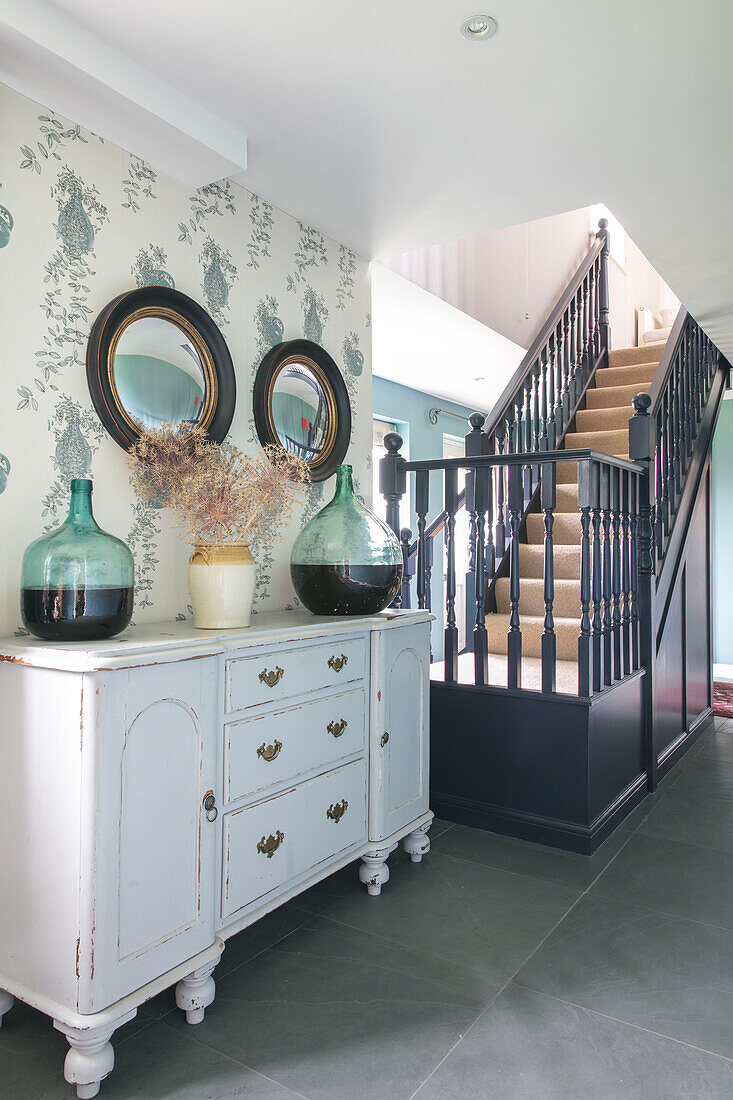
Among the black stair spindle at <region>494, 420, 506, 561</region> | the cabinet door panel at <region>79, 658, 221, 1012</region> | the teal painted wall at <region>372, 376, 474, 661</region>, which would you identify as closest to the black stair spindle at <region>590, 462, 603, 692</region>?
the black stair spindle at <region>494, 420, 506, 561</region>

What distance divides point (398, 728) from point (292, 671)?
60 cm

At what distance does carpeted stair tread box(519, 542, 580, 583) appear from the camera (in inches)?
154

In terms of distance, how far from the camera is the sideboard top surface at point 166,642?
1505mm

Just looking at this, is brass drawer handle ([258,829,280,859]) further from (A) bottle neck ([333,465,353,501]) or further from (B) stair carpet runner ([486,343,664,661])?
(B) stair carpet runner ([486,343,664,661])

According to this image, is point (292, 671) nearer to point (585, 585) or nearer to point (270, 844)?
point (270, 844)

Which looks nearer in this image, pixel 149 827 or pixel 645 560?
pixel 149 827

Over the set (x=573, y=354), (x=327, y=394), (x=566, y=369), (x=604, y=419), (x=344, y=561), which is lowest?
(x=344, y=561)

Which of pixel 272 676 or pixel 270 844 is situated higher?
pixel 272 676

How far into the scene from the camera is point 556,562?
398 cm

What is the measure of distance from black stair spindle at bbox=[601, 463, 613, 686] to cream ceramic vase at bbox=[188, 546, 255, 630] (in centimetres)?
149

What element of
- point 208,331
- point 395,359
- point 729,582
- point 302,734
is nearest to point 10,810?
point 302,734

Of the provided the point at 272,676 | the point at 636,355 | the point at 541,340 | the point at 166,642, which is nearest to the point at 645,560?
the point at 541,340

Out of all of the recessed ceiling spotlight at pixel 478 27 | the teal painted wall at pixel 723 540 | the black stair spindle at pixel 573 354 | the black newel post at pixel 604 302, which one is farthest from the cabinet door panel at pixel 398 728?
the teal painted wall at pixel 723 540

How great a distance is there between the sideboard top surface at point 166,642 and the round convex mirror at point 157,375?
623 millimetres
